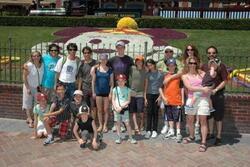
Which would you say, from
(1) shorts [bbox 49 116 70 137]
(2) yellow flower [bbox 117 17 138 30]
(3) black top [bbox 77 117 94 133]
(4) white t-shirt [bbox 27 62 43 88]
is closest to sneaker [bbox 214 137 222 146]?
(3) black top [bbox 77 117 94 133]

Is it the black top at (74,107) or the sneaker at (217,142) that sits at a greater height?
the black top at (74,107)

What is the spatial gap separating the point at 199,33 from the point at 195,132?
13747mm

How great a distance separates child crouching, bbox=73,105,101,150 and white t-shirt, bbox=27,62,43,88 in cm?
131

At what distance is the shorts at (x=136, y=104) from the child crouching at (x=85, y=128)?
861 mm

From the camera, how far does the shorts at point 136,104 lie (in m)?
8.22

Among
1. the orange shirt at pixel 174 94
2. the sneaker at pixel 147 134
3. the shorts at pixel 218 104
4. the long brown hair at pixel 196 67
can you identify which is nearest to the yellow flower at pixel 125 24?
the sneaker at pixel 147 134

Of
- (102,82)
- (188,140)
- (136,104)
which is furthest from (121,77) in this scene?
(188,140)

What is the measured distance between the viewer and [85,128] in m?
7.79

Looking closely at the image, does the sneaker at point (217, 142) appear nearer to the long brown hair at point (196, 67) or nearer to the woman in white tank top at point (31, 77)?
the long brown hair at point (196, 67)

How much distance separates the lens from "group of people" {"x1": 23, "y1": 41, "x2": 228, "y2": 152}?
769 centimetres

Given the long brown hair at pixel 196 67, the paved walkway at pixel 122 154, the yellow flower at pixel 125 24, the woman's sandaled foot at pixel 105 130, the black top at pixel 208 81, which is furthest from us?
the yellow flower at pixel 125 24

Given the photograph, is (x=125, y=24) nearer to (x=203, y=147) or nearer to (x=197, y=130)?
(x=197, y=130)

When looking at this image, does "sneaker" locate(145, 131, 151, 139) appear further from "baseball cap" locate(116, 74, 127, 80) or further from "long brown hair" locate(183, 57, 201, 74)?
"long brown hair" locate(183, 57, 201, 74)

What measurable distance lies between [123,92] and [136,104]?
43 cm
